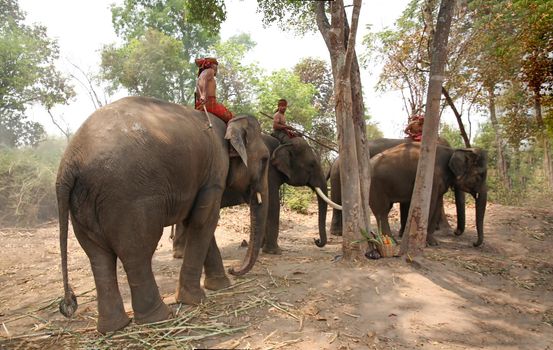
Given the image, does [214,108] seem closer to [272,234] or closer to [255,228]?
[255,228]

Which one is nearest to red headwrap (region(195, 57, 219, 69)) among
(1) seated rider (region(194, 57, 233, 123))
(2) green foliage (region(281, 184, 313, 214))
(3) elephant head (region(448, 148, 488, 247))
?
(1) seated rider (region(194, 57, 233, 123))

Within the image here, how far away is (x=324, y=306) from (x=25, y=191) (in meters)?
11.6

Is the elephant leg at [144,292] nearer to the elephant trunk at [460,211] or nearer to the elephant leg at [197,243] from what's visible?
the elephant leg at [197,243]

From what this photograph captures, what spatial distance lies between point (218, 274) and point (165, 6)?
2757cm

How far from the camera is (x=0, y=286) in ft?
20.6

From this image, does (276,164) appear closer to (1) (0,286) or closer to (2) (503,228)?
(1) (0,286)

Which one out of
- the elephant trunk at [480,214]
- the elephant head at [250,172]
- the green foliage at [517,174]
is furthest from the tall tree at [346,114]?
the green foliage at [517,174]

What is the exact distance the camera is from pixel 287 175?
7.83 m

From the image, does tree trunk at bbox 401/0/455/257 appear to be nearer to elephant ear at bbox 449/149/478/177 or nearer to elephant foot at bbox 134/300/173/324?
elephant ear at bbox 449/149/478/177

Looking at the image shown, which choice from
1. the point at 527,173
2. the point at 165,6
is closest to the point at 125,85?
the point at 165,6

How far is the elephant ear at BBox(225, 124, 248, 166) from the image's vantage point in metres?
4.99

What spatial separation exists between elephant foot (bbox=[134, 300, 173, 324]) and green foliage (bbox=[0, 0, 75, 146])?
16.9 meters

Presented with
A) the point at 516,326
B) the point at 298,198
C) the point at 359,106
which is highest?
the point at 359,106

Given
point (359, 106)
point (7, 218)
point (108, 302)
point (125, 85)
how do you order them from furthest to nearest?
point (125, 85), point (7, 218), point (359, 106), point (108, 302)
